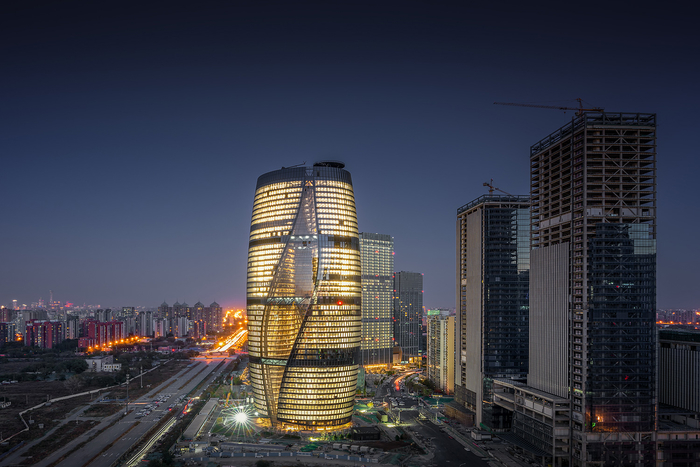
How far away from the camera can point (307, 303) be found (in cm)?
9869

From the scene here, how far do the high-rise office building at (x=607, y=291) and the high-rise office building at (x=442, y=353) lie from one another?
172 feet

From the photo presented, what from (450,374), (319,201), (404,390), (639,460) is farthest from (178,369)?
(639,460)

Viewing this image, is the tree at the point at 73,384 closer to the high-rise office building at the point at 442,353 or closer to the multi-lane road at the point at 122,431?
the multi-lane road at the point at 122,431

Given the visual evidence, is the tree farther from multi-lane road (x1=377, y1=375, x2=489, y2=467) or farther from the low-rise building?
multi-lane road (x1=377, y1=375, x2=489, y2=467)

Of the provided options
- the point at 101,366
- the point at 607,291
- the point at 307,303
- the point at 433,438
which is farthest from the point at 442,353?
the point at 101,366

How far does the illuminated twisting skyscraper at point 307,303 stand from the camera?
9762 cm

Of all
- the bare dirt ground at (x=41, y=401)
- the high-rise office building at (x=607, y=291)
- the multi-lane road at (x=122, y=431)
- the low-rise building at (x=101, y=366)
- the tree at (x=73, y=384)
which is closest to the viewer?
the high-rise office building at (x=607, y=291)

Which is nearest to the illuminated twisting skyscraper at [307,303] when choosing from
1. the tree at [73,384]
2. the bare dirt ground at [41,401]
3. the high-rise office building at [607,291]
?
the bare dirt ground at [41,401]

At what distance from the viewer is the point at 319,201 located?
101 metres

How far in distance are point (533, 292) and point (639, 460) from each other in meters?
25.9

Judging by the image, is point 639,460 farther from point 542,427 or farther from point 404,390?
point 404,390

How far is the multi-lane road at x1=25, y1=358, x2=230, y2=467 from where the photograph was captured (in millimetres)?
78125

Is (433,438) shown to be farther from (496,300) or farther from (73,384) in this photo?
(73,384)

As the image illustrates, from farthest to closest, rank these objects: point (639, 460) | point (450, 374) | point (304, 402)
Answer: point (450, 374) < point (304, 402) < point (639, 460)
